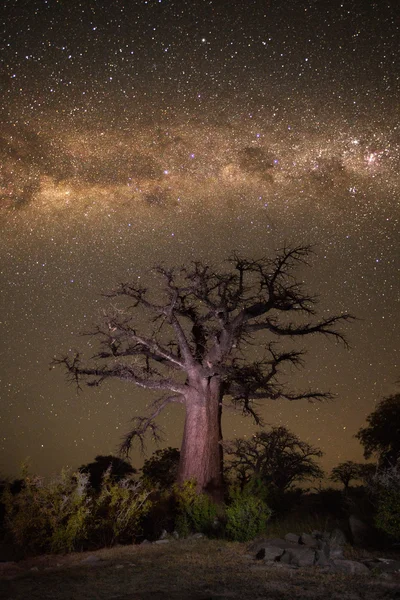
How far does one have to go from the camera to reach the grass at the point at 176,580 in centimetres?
531

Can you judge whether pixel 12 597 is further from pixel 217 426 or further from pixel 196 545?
pixel 217 426

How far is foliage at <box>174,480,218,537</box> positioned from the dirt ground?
8.37 ft

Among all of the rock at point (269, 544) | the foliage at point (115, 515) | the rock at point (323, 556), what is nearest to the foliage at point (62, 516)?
the foliage at point (115, 515)

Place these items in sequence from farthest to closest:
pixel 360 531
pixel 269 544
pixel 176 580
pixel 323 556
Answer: pixel 360 531, pixel 269 544, pixel 323 556, pixel 176 580

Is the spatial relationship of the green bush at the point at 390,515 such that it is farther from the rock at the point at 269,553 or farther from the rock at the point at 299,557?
the rock at the point at 269,553

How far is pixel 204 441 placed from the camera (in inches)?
520

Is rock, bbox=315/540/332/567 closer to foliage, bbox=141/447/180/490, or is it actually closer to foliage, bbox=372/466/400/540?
foliage, bbox=372/466/400/540

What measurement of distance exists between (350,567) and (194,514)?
486cm

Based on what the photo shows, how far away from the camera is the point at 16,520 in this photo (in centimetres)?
862

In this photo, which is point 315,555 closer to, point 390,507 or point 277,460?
point 390,507

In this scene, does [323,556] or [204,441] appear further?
[204,441]

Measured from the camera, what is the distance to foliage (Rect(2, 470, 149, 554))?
27.9ft

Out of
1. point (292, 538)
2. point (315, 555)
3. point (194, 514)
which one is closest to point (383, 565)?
point (315, 555)

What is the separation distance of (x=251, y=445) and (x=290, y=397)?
626cm
